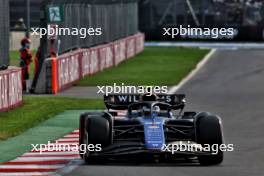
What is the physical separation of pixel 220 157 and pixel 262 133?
5.13 m

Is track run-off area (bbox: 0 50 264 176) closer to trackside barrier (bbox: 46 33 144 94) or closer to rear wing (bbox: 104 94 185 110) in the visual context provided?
rear wing (bbox: 104 94 185 110)

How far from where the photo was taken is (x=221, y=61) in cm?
5141

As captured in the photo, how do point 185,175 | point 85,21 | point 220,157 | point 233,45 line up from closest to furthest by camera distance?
1. point 185,175
2. point 220,157
3. point 85,21
4. point 233,45

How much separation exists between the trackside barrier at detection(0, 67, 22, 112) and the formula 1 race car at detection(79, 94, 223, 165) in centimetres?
732

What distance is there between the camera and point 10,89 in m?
23.9

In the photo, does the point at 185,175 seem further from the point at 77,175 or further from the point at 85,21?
the point at 85,21

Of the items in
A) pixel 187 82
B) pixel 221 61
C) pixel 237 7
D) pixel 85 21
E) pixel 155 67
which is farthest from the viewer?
pixel 237 7


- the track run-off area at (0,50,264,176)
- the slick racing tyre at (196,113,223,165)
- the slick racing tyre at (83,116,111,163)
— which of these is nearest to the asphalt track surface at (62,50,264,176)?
the track run-off area at (0,50,264,176)

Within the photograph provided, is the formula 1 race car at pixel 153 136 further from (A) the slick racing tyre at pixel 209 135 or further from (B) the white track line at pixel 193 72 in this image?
(B) the white track line at pixel 193 72

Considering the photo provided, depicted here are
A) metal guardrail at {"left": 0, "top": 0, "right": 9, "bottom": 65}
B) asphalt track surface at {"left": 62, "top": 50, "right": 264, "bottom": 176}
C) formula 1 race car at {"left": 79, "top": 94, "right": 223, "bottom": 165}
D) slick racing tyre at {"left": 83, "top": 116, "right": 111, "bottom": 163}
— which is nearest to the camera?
asphalt track surface at {"left": 62, "top": 50, "right": 264, "bottom": 176}

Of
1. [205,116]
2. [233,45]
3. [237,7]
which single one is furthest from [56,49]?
[237,7]

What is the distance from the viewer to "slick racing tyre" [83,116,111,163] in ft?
49.5

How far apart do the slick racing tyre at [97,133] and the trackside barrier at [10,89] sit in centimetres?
778

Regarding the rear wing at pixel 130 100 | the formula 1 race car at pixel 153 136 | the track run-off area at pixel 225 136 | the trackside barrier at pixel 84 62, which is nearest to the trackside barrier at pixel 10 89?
the track run-off area at pixel 225 136
